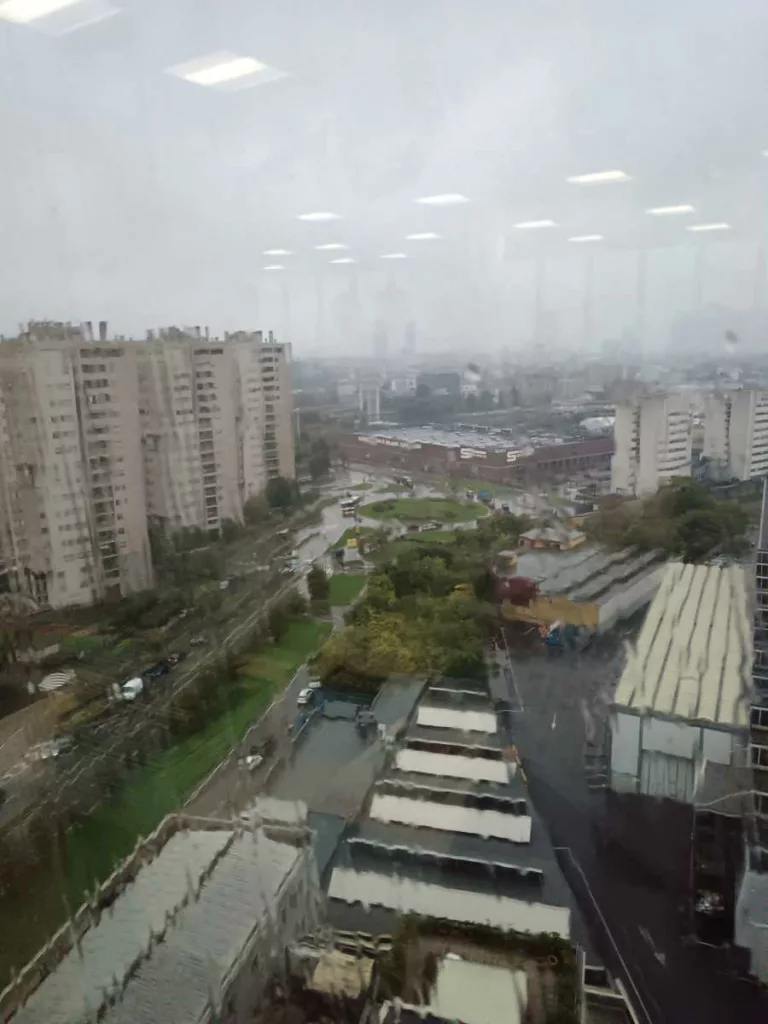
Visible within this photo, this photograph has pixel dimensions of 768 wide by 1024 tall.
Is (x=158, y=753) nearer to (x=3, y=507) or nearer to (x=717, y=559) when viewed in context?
(x=3, y=507)

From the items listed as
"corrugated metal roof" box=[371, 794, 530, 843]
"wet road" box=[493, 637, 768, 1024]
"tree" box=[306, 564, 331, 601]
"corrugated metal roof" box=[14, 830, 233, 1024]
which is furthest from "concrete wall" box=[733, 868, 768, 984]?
"tree" box=[306, 564, 331, 601]

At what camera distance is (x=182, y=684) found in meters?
2.32

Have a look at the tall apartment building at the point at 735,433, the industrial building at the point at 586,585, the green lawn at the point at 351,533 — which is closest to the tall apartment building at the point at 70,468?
the green lawn at the point at 351,533

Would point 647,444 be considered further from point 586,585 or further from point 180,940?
point 180,940

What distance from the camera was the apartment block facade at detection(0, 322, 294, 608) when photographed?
244 cm

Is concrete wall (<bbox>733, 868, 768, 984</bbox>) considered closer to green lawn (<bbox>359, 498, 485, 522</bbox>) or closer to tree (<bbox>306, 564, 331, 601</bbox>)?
tree (<bbox>306, 564, 331, 601</bbox>)

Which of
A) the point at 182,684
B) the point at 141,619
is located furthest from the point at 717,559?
the point at 141,619

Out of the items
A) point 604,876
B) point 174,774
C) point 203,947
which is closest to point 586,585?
point 604,876

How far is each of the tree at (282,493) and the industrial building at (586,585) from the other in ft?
2.89

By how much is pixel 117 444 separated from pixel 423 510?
3.89ft

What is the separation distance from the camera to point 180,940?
4.69 ft

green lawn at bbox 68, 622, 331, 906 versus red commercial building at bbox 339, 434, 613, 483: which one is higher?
red commercial building at bbox 339, 434, 613, 483

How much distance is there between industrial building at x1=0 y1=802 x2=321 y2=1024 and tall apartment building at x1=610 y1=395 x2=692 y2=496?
197 centimetres

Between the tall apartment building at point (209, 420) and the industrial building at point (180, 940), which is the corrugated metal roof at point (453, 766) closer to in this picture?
the industrial building at point (180, 940)
